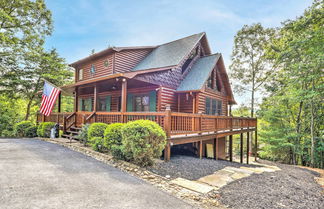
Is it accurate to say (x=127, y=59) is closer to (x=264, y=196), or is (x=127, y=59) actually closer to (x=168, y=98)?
(x=168, y=98)

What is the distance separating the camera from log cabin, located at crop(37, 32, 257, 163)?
8016mm

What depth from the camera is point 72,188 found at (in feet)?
12.4

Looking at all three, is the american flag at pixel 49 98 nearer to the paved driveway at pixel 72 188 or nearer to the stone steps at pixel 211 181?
the paved driveway at pixel 72 188

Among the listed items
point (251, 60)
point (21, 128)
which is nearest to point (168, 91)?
point (21, 128)

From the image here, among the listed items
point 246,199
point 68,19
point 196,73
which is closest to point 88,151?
point 246,199

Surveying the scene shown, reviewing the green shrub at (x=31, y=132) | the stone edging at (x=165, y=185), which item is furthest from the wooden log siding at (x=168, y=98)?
the green shrub at (x=31, y=132)

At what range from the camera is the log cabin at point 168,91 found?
802 centimetres

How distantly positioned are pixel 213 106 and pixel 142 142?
29.5ft

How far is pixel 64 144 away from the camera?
28.6 feet

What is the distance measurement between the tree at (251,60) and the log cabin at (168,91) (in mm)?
6083

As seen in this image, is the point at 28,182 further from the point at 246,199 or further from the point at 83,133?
the point at 246,199

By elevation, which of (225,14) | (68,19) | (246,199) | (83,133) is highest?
(68,19)

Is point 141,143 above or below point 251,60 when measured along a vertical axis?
below

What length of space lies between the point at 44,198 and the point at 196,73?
10303 millimetres
